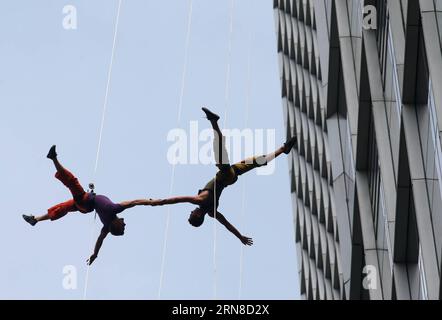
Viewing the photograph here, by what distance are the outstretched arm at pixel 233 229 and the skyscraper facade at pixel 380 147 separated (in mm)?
3461

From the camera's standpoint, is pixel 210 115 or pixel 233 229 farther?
pixel 233 229

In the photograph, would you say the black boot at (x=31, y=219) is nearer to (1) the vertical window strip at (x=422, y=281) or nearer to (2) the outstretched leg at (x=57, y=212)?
(2) the outstretched leg at (x=57, y=212)

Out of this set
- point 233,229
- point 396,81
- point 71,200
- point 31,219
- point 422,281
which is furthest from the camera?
point 396,81

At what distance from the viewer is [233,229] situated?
26.4 m

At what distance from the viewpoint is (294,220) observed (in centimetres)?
5875

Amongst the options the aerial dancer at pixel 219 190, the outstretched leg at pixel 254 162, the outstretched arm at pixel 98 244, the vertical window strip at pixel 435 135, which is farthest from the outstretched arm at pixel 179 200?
the vertical window strip at pixel 435 135

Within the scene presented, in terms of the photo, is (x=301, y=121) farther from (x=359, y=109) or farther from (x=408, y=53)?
(x=408, y=53)

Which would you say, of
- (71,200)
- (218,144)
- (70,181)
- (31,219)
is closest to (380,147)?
(218,144)

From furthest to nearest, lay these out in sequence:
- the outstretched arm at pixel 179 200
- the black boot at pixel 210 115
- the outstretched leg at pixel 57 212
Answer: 1. the outstretched leg at pixel 57 212
2. the outstretched arm at pixel 179 200
3. the black boot at pixel 210 115

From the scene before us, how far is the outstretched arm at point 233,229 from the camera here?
1032 inches

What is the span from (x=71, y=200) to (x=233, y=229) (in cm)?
348

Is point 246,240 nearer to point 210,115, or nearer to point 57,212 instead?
point 210,115

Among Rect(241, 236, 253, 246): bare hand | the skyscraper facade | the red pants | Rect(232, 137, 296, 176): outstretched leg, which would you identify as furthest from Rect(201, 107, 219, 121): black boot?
the skyscraper facade
